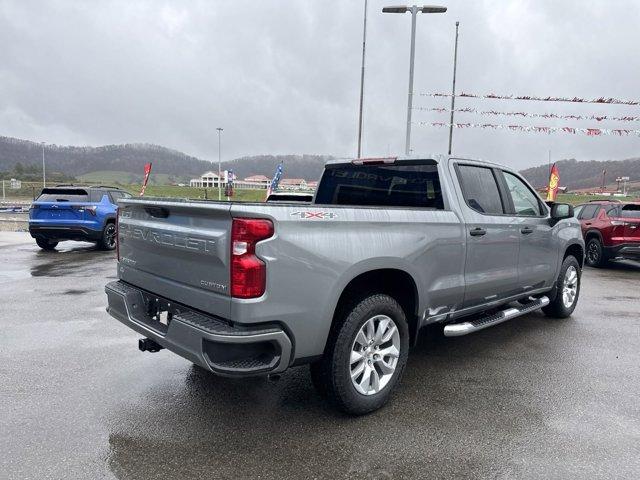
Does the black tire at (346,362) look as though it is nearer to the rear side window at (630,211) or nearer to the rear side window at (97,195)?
the rear side window at (630,211)

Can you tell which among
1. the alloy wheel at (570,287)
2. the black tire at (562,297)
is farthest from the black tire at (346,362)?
the alloy wheel at (570,287)

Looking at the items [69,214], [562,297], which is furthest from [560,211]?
[69,214]

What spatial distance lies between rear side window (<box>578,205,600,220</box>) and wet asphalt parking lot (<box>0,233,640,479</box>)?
274 inches

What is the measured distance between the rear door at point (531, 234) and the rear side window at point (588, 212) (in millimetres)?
7056

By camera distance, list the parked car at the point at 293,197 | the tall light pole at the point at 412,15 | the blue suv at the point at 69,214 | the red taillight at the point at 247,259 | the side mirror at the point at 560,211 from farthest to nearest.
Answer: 1. the tall light pole at the point at 412,15
2. the blue suv at the point at 69,214
3. the parked car at the point at 293,197
4. the side mirror at the point at 560,211
5. the red taillight at the point at 247,259

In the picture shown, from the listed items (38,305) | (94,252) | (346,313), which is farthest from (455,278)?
(94,252)

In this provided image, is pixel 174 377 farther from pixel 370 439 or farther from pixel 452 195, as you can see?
pixel 452 195

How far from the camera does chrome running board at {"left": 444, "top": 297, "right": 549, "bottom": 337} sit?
3979 millimetres

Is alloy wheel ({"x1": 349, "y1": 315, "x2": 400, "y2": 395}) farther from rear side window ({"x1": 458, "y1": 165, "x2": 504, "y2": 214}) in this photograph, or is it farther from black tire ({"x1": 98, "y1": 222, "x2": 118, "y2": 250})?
black tire ({"x1": 98, "y1": 222, "x2": 118, "y2": 250})

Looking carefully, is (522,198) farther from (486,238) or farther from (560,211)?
(486,238)

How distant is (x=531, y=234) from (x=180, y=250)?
145 inches

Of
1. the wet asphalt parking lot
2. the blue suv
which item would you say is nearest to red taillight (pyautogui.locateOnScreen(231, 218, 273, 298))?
the wet asphalt parking lot

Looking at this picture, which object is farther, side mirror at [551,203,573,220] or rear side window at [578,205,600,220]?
rear side window at [578,205,600,220]

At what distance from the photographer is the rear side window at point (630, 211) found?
10.5 metres
